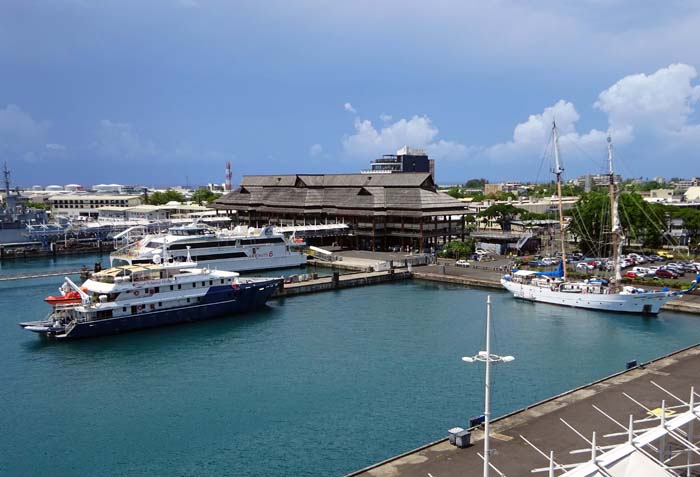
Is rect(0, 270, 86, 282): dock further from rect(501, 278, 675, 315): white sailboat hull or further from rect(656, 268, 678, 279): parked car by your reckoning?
rect(656, 268, 678, 279): parked car

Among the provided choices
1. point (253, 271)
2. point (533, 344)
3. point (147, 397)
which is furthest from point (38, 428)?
point (253, 271)

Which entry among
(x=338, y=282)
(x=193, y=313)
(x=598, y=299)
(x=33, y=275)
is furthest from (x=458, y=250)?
(x=33, y=275)

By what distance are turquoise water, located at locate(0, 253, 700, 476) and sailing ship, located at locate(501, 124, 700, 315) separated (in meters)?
1.39

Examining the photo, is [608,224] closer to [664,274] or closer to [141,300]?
[664,274]

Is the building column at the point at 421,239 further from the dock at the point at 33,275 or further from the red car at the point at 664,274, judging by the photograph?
the dock at the point at 33,275

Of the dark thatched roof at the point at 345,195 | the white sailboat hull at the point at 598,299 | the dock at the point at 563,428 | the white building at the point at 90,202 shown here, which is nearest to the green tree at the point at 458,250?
the dark thatched roof at the point at 345,195

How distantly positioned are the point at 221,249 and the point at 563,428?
209 ft

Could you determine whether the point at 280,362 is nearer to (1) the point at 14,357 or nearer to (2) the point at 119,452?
(2) the point at 119,452

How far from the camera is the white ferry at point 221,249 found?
78.1 meters

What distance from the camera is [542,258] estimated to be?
78.5m

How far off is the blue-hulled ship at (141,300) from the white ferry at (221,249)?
2424 centimetres

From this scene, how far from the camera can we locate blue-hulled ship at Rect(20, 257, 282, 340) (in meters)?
45.8

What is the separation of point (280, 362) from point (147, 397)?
9.05 meters

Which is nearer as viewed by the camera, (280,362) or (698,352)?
(698,352)
